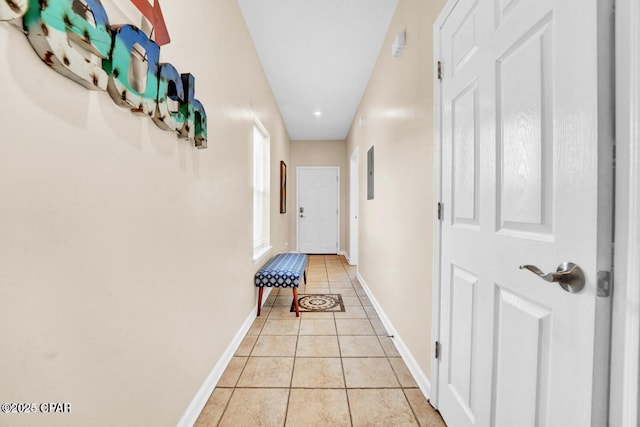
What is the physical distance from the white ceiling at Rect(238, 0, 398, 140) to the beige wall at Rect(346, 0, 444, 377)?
0.19 m

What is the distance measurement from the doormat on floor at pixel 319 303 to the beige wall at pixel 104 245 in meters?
1.32

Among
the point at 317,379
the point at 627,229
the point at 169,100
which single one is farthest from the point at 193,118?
the point at 317,379

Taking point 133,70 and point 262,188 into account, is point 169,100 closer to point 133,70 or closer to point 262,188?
point 133,70

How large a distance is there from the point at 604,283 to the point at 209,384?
5.80 ft

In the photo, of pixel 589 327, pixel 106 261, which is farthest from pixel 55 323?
pixel 589 327

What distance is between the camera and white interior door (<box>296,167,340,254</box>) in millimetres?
6012

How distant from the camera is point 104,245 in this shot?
0.80 m

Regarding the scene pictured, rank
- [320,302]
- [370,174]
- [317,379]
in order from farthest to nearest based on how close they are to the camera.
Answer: [370,174] → [320,302] → [317,379]

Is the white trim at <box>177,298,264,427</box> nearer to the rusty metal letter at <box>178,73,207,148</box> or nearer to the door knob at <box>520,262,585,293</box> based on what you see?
the rusty metal letter at <box>178,73,207,148</box>

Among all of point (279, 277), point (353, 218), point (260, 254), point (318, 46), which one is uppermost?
point (318, 46)

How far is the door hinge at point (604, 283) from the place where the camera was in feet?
1.98

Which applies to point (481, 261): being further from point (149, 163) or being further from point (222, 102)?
point (222, 102)

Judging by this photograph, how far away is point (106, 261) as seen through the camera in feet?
2.64

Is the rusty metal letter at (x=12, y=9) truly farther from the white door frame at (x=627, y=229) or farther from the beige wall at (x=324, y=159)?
the beige wall at (x=324, y=159)
